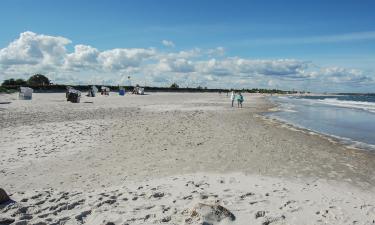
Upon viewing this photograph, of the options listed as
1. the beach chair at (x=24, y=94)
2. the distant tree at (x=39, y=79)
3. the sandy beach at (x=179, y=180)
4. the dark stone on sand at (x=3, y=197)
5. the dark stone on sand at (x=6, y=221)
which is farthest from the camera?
the distant tree at (x=39, y=79)

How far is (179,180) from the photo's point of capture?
29.3ft

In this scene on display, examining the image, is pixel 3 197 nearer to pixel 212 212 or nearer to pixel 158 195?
pixel 158 195

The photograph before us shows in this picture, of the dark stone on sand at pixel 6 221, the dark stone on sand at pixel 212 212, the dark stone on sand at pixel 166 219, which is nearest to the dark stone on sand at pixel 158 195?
the dark stone on sand at pixel 166 219

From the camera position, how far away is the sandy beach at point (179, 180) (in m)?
6.62

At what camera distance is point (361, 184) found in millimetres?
9117

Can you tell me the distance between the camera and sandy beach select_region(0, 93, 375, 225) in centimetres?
662

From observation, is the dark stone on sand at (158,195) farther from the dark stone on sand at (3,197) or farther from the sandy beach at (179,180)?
the dark stone on sand at (3,197)

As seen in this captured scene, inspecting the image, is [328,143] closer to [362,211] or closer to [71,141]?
[362,211]

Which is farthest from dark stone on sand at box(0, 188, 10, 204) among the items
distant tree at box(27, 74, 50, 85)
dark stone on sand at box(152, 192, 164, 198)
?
distant tree at box(27, 74, 50, 85)

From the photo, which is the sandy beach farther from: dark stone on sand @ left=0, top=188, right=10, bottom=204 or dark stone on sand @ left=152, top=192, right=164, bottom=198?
dark stone on sand @ left=0, top=188, right=10, bottom=204

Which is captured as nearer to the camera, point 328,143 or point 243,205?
point 243,205

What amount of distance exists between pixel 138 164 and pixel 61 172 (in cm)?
223

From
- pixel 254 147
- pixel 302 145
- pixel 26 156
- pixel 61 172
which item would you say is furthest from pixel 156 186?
pixel 302 145

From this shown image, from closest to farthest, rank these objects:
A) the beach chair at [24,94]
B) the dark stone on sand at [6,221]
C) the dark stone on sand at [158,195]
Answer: the dark stone on sand at [6,221] < the dark stone on sand at [158,195] < the beach chair at [24,94]
